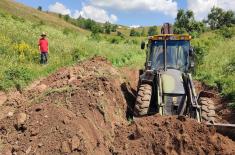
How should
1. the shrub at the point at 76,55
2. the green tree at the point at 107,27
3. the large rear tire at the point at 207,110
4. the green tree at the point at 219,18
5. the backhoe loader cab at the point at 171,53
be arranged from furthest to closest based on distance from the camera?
the green tree at the point at 107,27
the green tree at the point at 219,18
the shrub at the point at 76,55
the backhoe loader cab at the point at 171,53
the large rear tire at the point at 207,110

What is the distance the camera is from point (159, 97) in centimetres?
971

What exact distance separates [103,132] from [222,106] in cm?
558

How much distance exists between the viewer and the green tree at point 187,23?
2018 inches

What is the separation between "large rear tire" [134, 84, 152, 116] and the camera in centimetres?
973

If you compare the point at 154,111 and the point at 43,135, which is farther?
the point at 154,111

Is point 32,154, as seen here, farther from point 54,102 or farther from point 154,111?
point 154,111

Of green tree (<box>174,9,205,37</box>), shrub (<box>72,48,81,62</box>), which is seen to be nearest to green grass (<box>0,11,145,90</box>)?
shrub (<box>72,48,81,62</box>)

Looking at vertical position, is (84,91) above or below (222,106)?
above

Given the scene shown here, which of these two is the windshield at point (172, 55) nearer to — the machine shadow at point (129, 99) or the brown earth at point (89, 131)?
the machine shadow at point (129, 99)

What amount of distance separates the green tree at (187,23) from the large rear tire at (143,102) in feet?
135

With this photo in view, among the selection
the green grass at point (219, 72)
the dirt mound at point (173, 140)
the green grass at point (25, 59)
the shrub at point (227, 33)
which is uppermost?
the shrub at point (227, 33)

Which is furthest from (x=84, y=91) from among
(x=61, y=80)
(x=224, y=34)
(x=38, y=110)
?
(x=224, y=34)

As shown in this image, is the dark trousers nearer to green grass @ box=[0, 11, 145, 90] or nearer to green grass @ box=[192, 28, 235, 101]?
green grass @ box=[0, 11, 145, 90]

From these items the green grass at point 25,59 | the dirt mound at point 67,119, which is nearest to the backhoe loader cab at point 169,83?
the dirt mound at point 67,119
